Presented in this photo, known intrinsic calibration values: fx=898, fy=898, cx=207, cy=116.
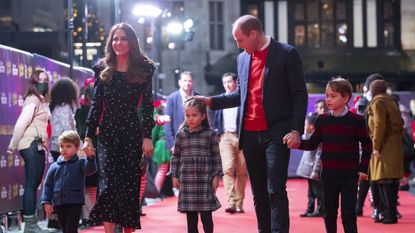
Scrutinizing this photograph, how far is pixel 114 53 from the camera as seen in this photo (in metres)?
7.21

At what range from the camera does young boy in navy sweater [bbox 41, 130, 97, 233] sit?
8.21m

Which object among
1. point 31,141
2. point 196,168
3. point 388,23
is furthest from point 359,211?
point 388,23

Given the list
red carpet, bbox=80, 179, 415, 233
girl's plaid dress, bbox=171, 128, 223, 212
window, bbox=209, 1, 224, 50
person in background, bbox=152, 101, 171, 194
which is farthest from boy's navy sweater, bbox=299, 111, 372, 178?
window, bbox=209, 1, 224, 50

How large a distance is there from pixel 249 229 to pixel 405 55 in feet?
93.9

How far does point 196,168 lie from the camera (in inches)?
323

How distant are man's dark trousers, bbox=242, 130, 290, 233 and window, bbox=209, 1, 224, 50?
105 ft

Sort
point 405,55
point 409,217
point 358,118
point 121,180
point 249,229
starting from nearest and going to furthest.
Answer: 1. point 121,180
2. point 358,118
3. point 249,229
4. point 409,217
5. point 405,55

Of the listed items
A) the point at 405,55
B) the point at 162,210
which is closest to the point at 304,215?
the point at 162,210

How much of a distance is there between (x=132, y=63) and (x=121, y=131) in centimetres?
55

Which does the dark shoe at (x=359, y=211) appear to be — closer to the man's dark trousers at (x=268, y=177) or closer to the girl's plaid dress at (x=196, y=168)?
the girl's plaid dress at (x=196, y=168)

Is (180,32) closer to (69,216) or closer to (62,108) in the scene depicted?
(62,108)

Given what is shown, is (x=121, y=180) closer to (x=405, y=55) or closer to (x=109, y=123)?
(x=109, y=123)

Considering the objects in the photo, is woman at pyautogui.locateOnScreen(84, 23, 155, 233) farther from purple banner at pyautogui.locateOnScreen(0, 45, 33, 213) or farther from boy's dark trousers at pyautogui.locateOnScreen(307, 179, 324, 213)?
boy's dark trousers at pyautogui.locateOnScreen(307, 179, 324, 213)

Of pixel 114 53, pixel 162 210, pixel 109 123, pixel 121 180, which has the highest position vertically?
pixel 114 53
